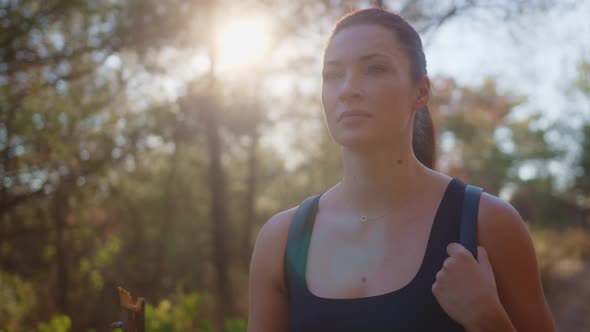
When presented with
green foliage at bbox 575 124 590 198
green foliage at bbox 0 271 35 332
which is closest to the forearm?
green foliage at bbox 0 271 35 332

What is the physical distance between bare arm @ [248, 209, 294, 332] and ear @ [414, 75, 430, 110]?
→ 651 millimetres

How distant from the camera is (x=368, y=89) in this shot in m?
1.81

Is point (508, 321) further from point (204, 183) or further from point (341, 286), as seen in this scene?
point (204, 183)

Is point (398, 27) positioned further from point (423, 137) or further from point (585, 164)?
point (585, 164)

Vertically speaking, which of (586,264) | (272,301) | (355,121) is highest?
(355,121)

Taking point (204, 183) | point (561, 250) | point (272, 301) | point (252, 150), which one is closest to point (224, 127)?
point (252, 150)

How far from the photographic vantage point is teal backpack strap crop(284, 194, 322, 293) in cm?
187

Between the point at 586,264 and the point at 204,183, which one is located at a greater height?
the point at 204,183

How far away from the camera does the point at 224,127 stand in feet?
52.2

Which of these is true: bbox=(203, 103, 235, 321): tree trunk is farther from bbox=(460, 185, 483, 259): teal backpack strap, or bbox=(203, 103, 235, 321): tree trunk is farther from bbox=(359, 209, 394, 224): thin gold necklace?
bbox=(460, 185, 483, 259): teal backpack strap

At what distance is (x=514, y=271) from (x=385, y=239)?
40 cm

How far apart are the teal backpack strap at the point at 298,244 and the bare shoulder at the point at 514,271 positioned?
57 cm

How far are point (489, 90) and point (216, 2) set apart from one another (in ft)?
38.2

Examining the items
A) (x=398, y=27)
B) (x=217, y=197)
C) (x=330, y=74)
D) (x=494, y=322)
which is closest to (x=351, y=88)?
(x=330, y=74)
